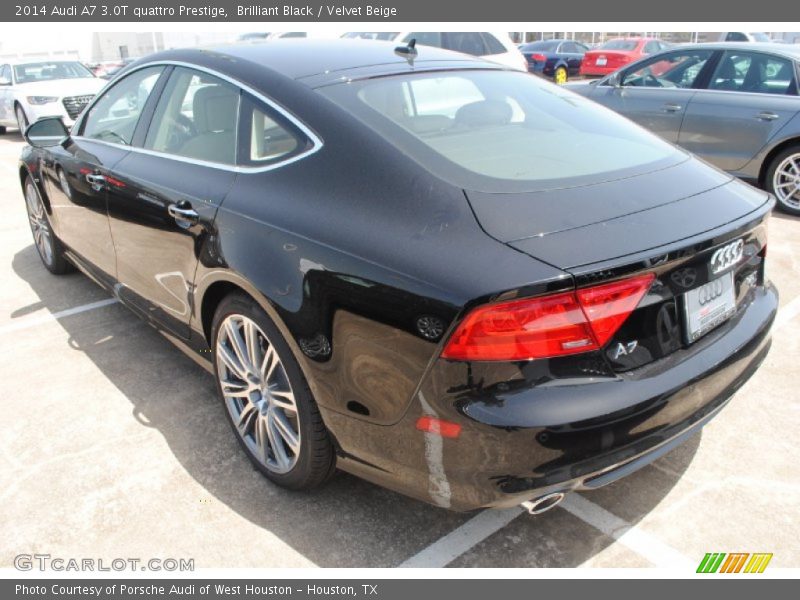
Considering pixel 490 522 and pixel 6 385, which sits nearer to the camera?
pixel 490 522

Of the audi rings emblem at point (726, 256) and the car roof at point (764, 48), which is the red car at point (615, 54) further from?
the audi rings emblem at point (726, 256)

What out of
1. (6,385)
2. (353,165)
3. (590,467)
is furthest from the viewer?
(6,385)

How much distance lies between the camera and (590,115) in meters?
2.91

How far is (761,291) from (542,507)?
4.23 ft

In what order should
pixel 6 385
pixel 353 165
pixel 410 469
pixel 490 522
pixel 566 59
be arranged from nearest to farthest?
pixel 410 469, pixel 353 165, pixel 490 522, pixel 6 385, pixel 566 59

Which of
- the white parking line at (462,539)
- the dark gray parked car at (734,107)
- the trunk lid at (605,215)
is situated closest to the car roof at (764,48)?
→ the dark gray parked car at (734,107)

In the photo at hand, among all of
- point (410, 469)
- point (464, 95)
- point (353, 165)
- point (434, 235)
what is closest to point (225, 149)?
point (353, 165)

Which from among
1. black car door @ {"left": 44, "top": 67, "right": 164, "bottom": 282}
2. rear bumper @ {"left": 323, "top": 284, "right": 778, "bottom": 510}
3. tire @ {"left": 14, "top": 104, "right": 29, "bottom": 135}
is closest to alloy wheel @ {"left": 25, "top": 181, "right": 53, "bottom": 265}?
black car door @ {"left": 44, "top": 67, "right": 164, "bottom": 282}

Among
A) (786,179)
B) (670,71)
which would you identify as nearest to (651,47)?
(670,71)

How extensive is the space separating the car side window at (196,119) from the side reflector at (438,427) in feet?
4.59

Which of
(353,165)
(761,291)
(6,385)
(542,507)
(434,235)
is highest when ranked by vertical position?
(353,165)

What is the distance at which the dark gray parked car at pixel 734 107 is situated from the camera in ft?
20.5

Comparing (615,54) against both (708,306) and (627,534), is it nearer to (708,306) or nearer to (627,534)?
(708,306)
